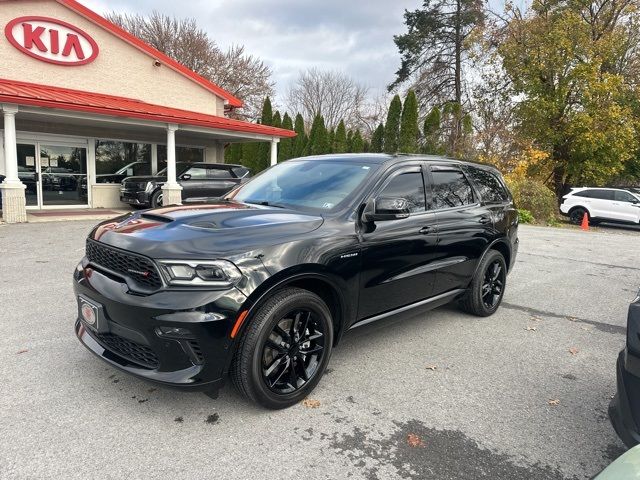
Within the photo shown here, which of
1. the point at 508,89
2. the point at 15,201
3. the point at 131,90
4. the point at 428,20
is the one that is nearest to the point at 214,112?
the point at 131,90

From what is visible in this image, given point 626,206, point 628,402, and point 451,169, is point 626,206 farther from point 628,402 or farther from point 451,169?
point 628,402

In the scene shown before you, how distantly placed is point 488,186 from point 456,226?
46.9 inches

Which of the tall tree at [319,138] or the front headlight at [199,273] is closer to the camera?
the front headlight at [199,273]

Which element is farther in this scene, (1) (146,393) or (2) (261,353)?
(1) (146,393)

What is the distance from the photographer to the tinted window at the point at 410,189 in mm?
3852

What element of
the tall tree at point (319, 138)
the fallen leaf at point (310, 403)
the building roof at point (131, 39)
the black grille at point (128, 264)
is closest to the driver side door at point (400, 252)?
the fallen leaf at point (310, 403)

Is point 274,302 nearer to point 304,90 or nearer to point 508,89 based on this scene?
point 508,89

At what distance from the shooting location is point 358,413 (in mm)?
3021

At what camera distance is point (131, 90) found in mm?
16672

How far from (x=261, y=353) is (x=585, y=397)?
2545 mm

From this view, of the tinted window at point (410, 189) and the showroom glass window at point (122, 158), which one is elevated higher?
the showroom glass window at point (122, 158)

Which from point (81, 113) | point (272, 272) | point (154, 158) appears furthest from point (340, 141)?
point (272, 272)

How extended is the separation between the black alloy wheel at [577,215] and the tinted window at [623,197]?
1.29m

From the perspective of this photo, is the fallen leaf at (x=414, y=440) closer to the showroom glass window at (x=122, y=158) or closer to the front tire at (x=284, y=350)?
the front tire at (x=284, y=350)
